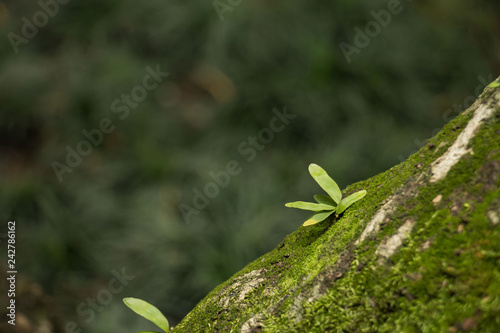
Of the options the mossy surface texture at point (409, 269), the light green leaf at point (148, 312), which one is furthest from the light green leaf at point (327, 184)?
the light green leaf at point (148, 312)

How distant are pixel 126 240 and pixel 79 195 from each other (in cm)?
40

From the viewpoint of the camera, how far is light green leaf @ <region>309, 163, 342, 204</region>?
1.12 meters

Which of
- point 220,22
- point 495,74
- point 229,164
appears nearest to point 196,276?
point 229,164

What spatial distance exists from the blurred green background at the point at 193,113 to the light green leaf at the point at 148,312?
1196mm

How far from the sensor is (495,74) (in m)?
2.88

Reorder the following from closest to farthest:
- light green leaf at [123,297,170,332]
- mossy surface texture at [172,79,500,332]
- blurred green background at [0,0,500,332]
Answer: mossy surface texture at [172,79,500,332] → light green leaf at [123,297,170,332] → blurred green background at [0,0,500,332]

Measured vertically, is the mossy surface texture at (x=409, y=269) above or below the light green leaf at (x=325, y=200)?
below

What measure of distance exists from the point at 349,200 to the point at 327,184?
0.29ft

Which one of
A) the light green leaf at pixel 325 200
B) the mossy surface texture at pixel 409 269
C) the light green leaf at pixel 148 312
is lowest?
the mossy surface texture at pixel 409 269

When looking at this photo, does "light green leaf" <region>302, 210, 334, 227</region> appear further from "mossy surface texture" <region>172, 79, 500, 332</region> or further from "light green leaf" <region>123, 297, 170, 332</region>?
"light green leaf" <region>123, 297, 170, 332</region>

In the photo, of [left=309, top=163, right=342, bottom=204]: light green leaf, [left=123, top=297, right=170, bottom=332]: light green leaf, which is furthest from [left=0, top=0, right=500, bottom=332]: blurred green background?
[left=309, top=163, right=342, bottom=204]: light green leaf

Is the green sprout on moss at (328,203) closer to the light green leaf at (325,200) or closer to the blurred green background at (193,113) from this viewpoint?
the light green leaf at (325,200)

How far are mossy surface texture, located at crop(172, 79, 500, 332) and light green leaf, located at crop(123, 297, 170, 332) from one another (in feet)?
0.86

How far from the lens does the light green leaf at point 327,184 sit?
3.68ft
